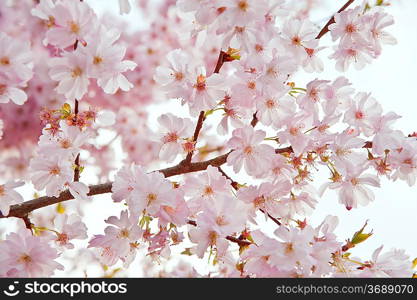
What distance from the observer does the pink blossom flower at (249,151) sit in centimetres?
182

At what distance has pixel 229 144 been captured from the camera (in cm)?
182

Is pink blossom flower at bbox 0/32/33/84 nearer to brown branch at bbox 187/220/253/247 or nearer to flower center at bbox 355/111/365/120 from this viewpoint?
brown branch at bbox 187/220/253/247

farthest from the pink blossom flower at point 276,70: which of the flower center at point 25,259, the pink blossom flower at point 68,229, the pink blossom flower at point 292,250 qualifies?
the flower center at point 25,259

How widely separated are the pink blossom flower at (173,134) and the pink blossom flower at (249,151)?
6.6 inches

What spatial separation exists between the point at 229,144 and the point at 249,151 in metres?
0.06

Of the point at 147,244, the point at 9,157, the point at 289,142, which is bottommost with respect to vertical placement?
the point at 147,244

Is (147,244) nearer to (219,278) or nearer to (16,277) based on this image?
(219,278)

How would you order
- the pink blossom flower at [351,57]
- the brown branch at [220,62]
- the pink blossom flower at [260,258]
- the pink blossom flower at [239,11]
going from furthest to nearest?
the pink blossom flower at [351,57] → the brown branch at [220,62] → the pink blossom flower at [260,258] → the pink blossom flower at [239,11]

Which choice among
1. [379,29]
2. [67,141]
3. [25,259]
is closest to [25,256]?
[25,259]

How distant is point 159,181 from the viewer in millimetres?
1700

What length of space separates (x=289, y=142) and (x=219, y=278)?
48 cm

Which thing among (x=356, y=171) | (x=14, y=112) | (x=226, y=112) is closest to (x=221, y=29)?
(x=226, y=112)

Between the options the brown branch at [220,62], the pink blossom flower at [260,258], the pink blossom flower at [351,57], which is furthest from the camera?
the pink blossom flower at [351,57]

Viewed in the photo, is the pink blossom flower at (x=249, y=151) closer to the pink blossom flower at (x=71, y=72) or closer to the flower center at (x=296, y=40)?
the flower center at (x=296, y=40)
